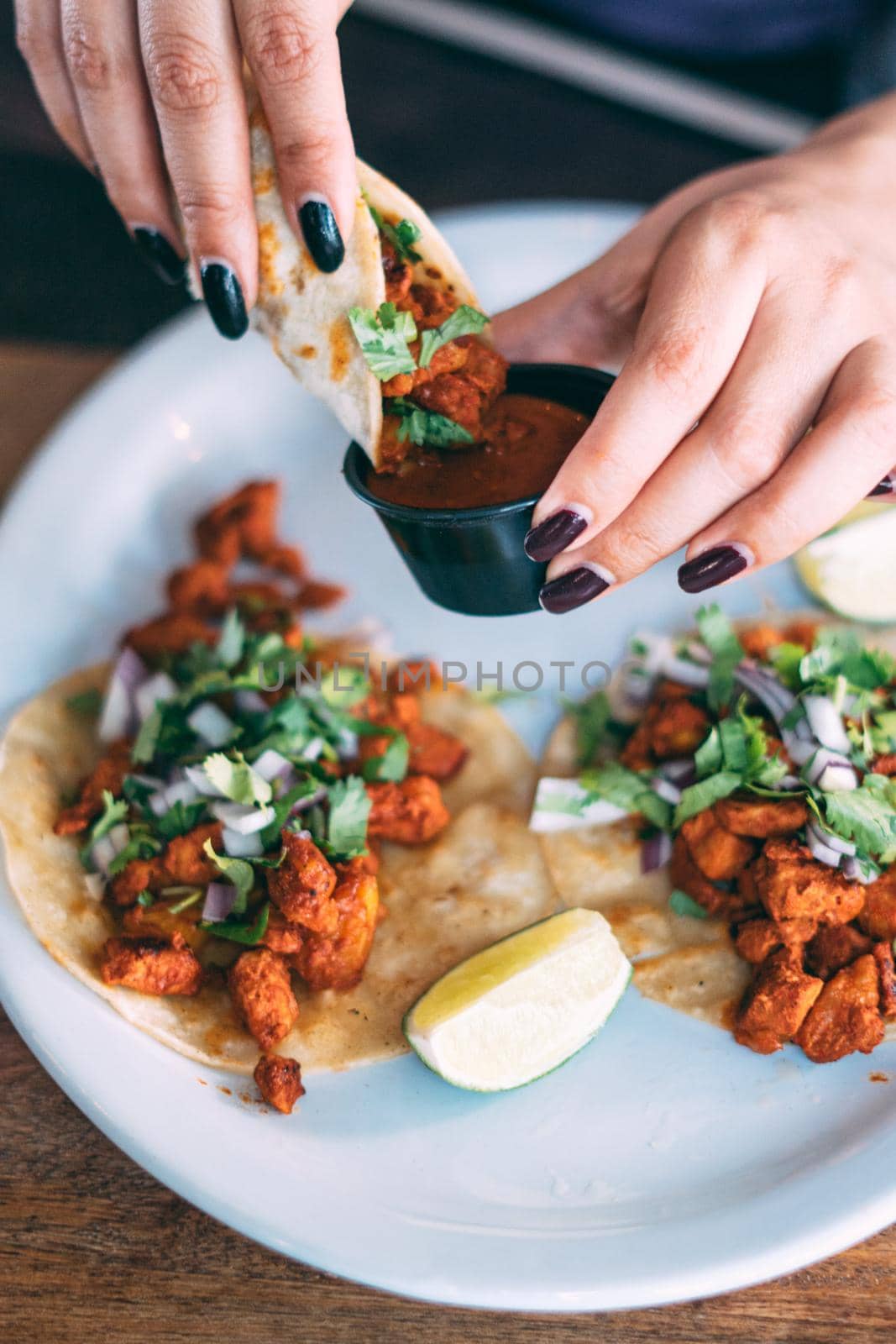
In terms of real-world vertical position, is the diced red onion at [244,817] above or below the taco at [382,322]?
below

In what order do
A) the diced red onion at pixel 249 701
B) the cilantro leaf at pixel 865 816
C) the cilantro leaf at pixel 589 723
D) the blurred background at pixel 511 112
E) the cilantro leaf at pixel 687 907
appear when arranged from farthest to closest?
1. the blurred background at pixel 511 112
2. the cilantro leaf at pixel 589 723
3. the diced red onion at pixel 249 701
4. the cilantro leaf at pixel 687 907
5. the cilantro leaf at pixel 865 816

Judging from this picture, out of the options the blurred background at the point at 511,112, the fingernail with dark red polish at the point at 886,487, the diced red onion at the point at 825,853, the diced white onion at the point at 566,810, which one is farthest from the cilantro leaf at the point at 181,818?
the blurred background at the point at 511,112

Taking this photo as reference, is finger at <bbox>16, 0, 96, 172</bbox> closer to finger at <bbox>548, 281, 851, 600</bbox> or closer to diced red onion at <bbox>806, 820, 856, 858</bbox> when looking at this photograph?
finger at <bbox>548, 281, 851, 600</bbox>

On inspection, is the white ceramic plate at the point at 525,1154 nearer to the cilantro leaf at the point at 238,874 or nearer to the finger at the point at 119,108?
the cilantro leaf at the point at 238,874

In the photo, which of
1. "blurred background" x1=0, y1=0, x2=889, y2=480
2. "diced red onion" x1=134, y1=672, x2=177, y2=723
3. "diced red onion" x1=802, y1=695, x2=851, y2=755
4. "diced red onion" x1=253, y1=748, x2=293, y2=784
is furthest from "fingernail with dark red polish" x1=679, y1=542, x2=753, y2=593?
"blurred background" x1=0, y1=0, x2=889, y2=480

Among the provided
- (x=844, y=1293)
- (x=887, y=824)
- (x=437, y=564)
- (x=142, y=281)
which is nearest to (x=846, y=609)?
(x=887, y=824)

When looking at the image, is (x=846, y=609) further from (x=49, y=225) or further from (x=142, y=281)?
(x=49, y=225)

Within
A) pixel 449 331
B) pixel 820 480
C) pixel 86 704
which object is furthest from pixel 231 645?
pixel 820 480
